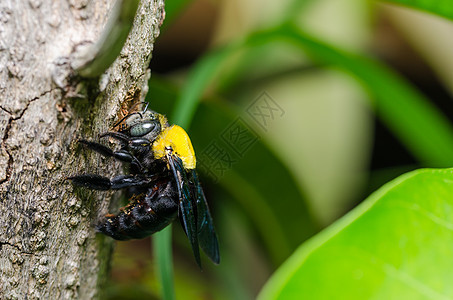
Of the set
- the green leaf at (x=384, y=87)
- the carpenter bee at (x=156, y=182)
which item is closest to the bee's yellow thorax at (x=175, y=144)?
the carpenter bee at (x=156, y=182)

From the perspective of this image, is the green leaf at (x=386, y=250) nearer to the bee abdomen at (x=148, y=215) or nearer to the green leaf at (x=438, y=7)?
the bee abdomen at (x=148, y=215)

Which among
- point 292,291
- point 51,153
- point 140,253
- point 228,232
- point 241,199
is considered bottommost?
point 140,253

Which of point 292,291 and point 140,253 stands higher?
point 292,291

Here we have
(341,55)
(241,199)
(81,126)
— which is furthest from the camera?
(241,199)

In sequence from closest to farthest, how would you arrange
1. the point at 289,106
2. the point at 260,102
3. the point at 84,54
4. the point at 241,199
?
the point at 84,54, the point at 241,199, the point at 260,102, the point at 289,106

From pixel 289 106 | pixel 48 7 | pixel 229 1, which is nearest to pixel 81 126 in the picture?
pixel 48 7

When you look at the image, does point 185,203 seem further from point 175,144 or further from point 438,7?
point 438,7

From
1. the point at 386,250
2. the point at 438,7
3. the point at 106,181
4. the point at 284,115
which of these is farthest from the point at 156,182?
the point at 284,115

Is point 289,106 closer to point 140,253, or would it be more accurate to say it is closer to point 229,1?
point 229,1

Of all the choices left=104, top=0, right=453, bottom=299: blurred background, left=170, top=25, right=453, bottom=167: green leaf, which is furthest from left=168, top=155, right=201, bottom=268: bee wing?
left=170, top=25, right=453, bottom=167: green leaf
